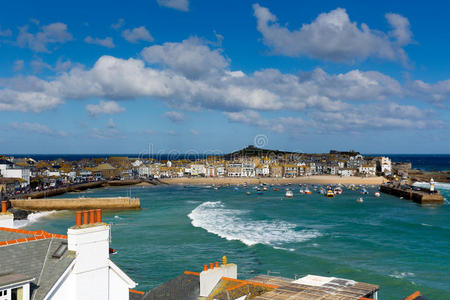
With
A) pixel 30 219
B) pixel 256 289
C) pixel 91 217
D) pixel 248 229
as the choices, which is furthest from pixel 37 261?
pixel 30 219

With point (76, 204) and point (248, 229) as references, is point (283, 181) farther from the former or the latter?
point (248, 229)

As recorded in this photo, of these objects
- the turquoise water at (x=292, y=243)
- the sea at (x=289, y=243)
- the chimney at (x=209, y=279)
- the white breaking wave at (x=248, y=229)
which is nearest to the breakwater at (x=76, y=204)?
the sea at (x=289, y=243)

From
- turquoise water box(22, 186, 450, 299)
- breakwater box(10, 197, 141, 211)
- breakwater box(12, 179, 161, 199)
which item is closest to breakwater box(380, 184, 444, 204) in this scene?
turquoise water box(22, 186, 450, 299)

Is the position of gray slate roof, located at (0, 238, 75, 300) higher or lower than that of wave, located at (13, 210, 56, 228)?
higher

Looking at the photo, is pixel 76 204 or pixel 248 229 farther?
pixel 76 204

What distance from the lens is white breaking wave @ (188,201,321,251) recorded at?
41750 mm

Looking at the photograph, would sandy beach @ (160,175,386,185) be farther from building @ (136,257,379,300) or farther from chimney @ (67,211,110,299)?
chimney @ (67,211,110,299)

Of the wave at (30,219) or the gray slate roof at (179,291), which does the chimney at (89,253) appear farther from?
the wave at (30,219)

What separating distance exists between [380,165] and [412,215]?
135817 millimetres

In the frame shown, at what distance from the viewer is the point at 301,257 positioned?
3419 cm

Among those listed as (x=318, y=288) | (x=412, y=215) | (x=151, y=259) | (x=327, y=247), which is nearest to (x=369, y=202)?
(x=412, y=215)

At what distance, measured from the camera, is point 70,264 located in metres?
9.21

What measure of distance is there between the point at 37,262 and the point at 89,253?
112 centimetres

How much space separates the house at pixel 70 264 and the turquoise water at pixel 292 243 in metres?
16.6
